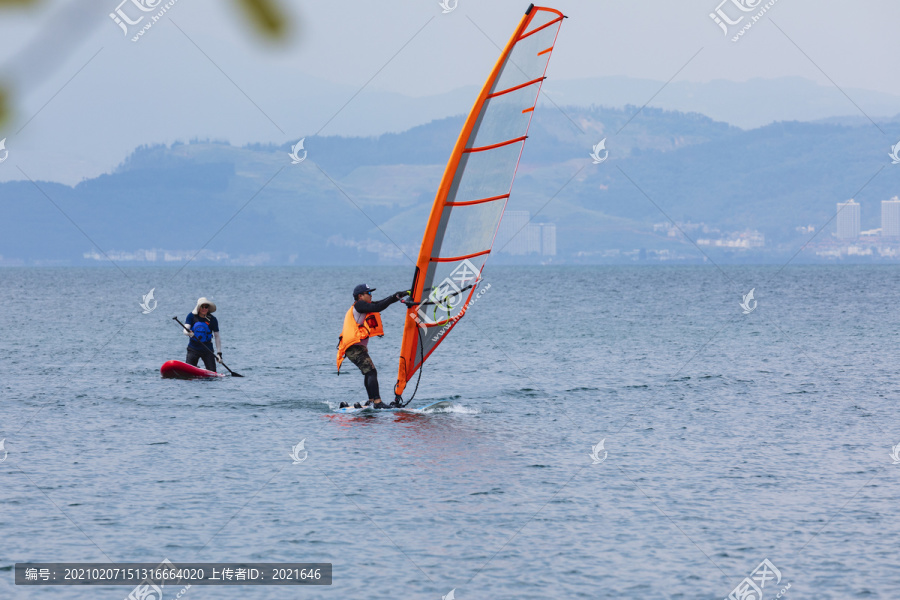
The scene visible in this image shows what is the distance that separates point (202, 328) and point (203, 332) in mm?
182

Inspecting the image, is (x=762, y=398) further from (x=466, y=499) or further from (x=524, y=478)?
(x=466, y=499)

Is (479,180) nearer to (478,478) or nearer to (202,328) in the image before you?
(478,478)

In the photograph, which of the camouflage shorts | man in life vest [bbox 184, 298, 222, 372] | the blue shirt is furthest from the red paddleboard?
the camouflage shorts

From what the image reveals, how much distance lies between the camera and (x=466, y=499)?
11.9 meters

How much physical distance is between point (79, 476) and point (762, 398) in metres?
14.7

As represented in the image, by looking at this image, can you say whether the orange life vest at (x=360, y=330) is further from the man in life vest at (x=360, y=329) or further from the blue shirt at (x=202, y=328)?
the blue shirt at (x=202, y=328)

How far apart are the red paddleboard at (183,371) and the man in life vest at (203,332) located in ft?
0.54

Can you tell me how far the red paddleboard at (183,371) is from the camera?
22.4 metres

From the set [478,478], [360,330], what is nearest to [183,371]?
[360,330]

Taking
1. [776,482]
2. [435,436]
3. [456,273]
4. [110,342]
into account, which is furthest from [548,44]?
[110,342]

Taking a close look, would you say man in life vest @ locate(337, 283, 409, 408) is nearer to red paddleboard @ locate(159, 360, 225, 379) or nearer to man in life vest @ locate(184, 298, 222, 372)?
man in life vest @ locate(184, 298, 222, 372)

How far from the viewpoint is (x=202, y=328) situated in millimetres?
20625

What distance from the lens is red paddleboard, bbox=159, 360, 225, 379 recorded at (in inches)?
881

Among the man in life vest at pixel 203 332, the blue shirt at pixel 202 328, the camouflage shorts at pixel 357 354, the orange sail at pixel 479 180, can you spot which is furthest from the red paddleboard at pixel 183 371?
the orange sail at pixel 479 180
